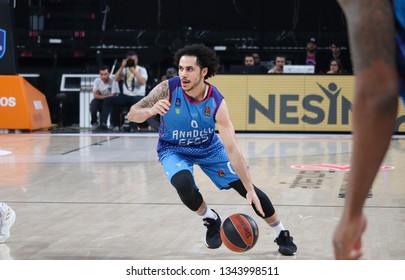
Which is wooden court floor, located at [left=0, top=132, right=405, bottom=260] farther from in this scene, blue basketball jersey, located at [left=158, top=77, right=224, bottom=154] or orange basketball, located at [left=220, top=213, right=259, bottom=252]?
blue basketball jersey, located at [left=158, top=77, right=224, bottom=154]

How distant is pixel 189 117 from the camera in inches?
240

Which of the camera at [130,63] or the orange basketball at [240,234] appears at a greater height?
the camera at [130,63]

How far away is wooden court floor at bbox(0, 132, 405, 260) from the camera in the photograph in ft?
20.2

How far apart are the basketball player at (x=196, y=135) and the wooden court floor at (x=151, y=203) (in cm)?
35

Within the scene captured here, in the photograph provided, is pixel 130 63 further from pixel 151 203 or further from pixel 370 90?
pixel 370 90

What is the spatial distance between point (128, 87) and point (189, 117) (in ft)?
38.9

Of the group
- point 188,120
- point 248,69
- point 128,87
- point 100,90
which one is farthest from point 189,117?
point 100,90

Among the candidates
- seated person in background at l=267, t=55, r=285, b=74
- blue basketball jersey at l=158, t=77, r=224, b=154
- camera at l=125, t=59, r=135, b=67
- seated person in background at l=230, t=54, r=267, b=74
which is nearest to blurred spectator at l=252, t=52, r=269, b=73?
seated person in background at l=230, t=54, r=267, b=74

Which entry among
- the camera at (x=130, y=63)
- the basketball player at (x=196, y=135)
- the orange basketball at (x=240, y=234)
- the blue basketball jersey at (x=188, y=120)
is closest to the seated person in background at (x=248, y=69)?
the camera at (x=130, y=63)

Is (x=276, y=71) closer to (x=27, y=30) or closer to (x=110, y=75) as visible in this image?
(x=110, y=75)

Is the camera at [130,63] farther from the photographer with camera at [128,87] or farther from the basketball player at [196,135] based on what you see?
the basketball player at [196,135]

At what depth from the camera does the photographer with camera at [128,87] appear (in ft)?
57.4
